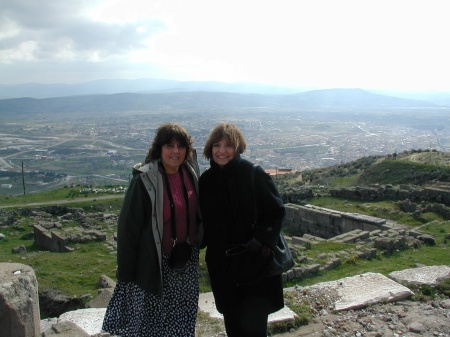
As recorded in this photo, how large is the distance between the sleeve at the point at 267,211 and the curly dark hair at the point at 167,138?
2.67 ft

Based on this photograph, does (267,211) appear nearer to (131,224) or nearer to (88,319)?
(131,224)

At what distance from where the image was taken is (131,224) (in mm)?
4176

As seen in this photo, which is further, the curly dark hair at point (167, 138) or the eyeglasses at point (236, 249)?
the curly dark hair at point (167, 138)

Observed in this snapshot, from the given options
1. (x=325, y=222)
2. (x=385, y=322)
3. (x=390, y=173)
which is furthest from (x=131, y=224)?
(x=390, y=173)

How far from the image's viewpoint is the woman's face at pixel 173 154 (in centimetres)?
437

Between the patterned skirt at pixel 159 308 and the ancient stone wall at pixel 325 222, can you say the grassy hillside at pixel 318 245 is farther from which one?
the patterned skirt at pixel 159 308

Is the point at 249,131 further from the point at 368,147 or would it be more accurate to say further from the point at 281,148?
the point at 368,147

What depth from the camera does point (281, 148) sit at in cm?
9150

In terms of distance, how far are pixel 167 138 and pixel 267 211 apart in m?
1.21

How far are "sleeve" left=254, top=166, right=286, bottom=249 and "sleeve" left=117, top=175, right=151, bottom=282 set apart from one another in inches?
41.1

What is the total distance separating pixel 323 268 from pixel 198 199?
21.5ft

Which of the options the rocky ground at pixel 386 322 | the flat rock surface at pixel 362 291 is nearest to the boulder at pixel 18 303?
the rocky ground at pixel 386 322

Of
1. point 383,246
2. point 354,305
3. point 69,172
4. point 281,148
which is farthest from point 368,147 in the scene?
point 354,305

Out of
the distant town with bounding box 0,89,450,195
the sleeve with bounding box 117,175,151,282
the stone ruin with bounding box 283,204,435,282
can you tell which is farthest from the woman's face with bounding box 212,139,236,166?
the distant town with bounding box 0,89,450,195
